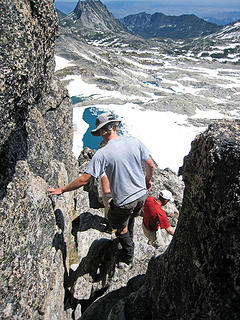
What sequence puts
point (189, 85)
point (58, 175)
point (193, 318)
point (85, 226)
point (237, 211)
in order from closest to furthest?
point (237, 211)
point (193, 318)
point (58, 175)
point (85, 226)
point (189, 85)

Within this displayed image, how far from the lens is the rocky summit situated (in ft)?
8.57

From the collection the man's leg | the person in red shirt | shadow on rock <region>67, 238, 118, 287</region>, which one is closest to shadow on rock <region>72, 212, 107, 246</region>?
shadow on rock <region>67, 238, 118, 287</region>

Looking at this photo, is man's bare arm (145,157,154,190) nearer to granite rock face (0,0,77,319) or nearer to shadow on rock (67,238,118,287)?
shadow on rock (67,238,118,287)

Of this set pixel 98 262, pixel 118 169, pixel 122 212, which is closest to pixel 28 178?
pixel 118 169

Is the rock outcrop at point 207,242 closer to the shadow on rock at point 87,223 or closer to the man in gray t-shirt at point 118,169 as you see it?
the man in gray t-shirt at point 118,169

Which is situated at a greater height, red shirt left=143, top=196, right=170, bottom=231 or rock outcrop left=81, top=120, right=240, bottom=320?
rock outcrop left=81, top=120, right=240, bottom=320

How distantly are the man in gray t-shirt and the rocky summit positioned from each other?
1.22 meters

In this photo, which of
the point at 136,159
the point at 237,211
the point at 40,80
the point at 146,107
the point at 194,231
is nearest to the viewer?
the point at 237,211

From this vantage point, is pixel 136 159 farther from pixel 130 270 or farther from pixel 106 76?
pixel 106 76

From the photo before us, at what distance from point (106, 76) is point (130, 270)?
93.0 metres

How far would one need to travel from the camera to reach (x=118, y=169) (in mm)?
4945

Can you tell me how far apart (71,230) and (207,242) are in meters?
7.07

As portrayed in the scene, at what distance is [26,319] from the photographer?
15.5 ft

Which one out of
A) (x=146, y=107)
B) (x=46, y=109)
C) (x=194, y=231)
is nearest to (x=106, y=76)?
(x=146, y=107)
